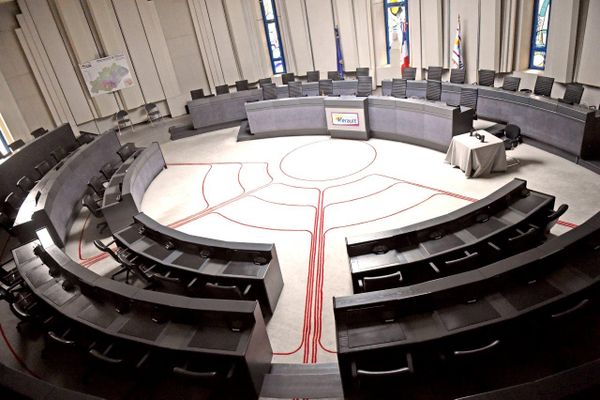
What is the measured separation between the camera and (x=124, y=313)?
522 centimetres

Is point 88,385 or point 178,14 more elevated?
point 178,14

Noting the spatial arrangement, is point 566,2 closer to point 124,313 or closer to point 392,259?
point 392,259

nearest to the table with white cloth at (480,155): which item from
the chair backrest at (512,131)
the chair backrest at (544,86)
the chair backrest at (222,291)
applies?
the chair backrest at (512,131)

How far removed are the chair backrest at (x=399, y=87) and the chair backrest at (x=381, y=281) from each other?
806 centimetres

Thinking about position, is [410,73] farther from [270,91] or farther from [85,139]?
[85,139]

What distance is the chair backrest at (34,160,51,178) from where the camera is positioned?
11.6 m

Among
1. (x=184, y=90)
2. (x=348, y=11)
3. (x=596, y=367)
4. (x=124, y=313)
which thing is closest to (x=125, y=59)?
(x=184, y=90)

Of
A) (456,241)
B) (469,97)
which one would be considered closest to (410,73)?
(469,97)

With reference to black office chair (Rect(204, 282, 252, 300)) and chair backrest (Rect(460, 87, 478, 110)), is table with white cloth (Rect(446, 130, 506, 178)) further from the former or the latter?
black office chair (Rect(204, 282, 252, 300))

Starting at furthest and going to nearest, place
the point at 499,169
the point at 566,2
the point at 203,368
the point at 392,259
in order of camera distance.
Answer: the point at 566,2 < the point at 499,169 < the point at 392,259 < the point at 203,368

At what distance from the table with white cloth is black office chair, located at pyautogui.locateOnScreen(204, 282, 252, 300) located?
6.08m

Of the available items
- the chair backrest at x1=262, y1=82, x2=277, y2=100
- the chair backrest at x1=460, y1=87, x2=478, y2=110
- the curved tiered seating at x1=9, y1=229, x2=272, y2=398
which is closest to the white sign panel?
the chair backrest at x1=262, y1=82, x2=277, y2=100

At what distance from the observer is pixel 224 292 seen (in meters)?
5.46

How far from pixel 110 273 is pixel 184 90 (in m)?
12.5
